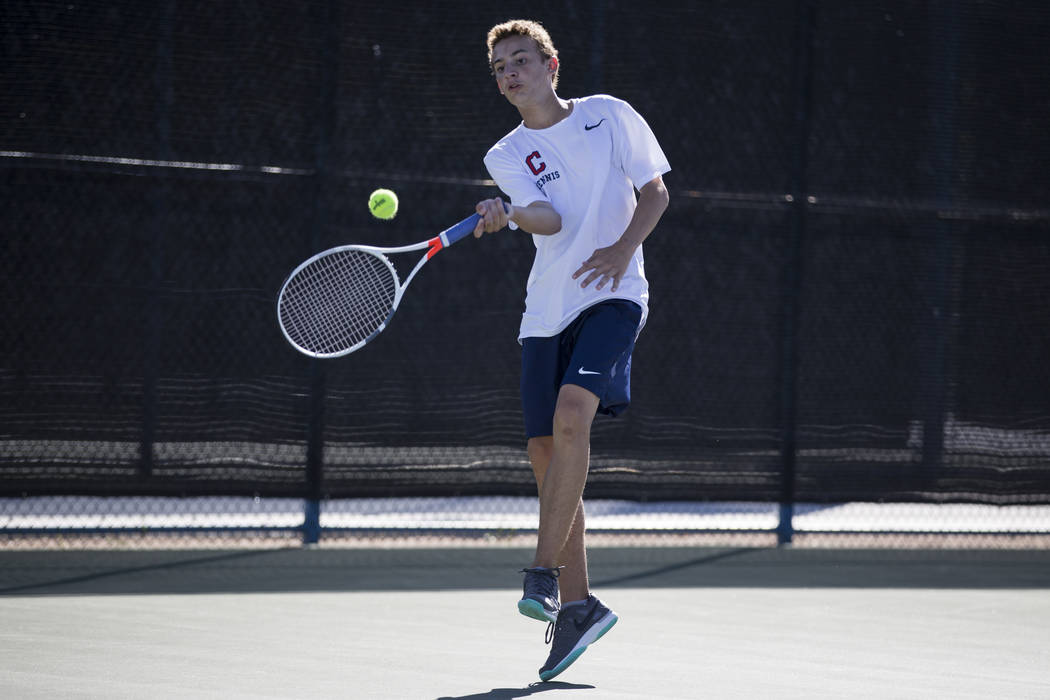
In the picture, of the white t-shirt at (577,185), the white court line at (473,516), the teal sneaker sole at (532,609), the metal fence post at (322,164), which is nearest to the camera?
the teal sneaker sole at (532,609)

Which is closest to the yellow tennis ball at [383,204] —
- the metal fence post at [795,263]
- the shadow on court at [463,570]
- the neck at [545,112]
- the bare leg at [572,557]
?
the neck at [545,112]

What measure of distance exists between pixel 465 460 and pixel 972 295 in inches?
95.6

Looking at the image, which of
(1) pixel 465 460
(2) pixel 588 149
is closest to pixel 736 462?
(1) pixel 465 460

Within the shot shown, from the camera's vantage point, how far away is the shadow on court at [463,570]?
5250 millimetres

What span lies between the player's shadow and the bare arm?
3.80ft

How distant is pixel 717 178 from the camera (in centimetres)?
633

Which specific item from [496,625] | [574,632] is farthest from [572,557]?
[496,625]

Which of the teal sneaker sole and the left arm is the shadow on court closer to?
the teal sneaker sole

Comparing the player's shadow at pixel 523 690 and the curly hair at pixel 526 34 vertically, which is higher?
the curly hair at pixel 526 34

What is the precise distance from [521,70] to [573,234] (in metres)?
0.48

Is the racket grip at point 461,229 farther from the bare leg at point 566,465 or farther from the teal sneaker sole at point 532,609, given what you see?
the teal sneaker sole at point 532,609

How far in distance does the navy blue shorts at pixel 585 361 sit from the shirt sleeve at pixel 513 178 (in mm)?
349

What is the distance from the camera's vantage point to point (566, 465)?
3.82 metres

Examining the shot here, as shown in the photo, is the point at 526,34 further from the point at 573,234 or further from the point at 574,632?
the point at 574,632
